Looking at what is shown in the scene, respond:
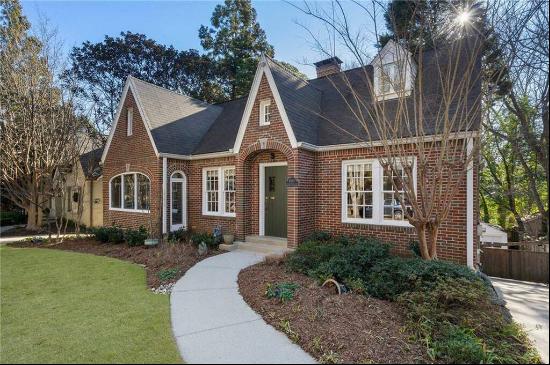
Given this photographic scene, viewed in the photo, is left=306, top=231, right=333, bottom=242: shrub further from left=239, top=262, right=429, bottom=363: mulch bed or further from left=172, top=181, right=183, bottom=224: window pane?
left=172, top=181, right=183, bottom=224: window pane

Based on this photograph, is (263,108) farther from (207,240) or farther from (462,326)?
(462,326)

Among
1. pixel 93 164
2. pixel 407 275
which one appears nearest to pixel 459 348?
pixel 407 275

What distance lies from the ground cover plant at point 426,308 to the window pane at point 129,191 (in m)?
9.07

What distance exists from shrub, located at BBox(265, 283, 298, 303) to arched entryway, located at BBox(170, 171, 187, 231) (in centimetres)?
752

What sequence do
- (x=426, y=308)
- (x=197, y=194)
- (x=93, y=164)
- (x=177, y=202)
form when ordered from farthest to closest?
(x=93, y=164), (x=177, y=202), (x=197, y=194), (x=426, y=308)

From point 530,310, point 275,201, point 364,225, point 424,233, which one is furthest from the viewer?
point 275,201

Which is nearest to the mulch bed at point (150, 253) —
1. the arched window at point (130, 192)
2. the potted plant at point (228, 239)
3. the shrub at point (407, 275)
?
the potted plant at point (228, 239)

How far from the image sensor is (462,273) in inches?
199

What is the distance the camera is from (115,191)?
13883 millimetres

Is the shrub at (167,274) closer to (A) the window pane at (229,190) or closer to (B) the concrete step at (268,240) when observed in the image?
(B) the concrete step at (268,240)

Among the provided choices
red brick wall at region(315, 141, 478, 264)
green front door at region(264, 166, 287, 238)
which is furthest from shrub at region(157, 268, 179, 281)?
red brick wall at region(315, 141, 478, 264)

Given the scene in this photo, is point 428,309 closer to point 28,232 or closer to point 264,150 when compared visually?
point 264,150

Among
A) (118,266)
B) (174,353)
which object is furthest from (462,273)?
(118,266)

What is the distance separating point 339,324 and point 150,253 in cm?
704
